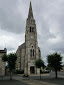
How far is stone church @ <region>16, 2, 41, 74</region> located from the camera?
55.6 meters

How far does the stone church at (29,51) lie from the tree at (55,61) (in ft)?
77.9

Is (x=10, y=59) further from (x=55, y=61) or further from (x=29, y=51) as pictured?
(x=29, y=51)

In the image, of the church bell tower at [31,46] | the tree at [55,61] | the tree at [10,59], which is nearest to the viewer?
the tree at [10,59]

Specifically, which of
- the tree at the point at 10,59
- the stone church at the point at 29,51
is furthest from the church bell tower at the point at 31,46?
the tree at the point at 10,59

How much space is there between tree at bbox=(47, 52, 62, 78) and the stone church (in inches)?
934

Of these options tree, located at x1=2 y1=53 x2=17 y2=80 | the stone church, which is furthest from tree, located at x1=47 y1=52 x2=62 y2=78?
the stone church

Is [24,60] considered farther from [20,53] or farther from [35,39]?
[35,39]

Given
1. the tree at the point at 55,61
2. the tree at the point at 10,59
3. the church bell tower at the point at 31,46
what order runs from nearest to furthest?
the tree at the point at 10,59
the tree at the point at 55,61
the church bell tower at the point at 31,46

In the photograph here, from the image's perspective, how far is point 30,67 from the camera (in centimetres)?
5591

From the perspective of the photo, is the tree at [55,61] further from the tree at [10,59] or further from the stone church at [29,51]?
the stone church at [29,51]

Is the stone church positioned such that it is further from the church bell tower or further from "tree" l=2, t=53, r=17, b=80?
"tree" l=2, t=53, r=17, b=80

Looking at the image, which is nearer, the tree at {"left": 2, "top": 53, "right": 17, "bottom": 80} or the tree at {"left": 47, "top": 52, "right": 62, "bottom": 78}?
the tree at {"left": 2, "top": 53, "right": 17, "bottom": 80}

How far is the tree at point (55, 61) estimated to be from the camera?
31.4 meters

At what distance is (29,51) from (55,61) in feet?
86.1
